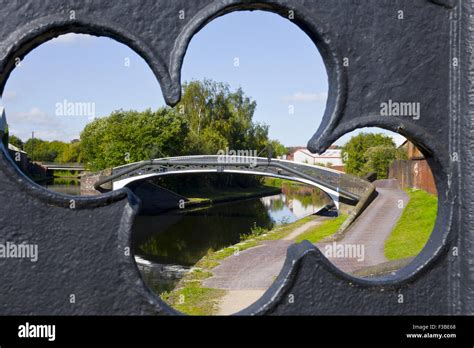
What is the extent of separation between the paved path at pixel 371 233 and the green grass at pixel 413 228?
1.00 feet

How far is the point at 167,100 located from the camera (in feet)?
3.29

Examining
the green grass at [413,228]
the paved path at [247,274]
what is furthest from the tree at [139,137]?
the green grass at [413,228]

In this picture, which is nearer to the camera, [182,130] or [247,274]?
[247,274]

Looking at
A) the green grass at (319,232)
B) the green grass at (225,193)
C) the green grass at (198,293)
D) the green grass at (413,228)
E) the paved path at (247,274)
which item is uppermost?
the green grass at (413,228)

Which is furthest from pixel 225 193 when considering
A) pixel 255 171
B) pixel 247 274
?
pixel 247 274

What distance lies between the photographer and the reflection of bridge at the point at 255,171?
24766mm

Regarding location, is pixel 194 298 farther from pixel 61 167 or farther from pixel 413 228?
pixel 61 167

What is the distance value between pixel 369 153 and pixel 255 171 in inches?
591

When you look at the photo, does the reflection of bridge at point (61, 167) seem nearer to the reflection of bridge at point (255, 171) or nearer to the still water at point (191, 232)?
the still water at point (191, 232)

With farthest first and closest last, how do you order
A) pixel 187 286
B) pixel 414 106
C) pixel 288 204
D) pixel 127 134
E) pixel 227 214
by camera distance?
pixel 288 204, pixel 127 134, pixel 227 214, pixel 187 286, pixel 414 106

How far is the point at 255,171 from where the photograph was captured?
26.8m
